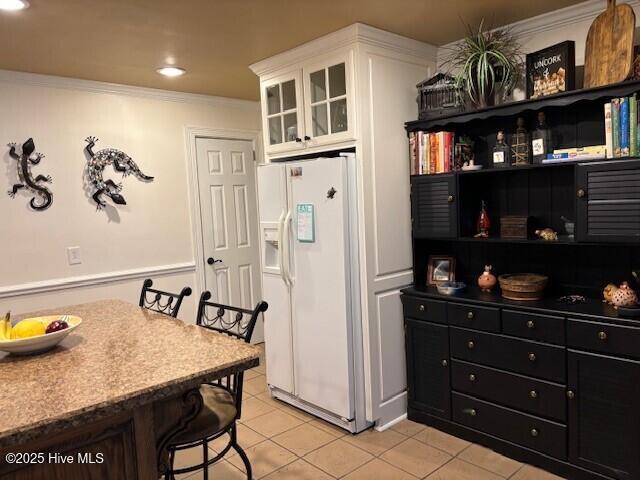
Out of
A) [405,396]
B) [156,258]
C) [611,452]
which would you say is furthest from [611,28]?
[156,258]

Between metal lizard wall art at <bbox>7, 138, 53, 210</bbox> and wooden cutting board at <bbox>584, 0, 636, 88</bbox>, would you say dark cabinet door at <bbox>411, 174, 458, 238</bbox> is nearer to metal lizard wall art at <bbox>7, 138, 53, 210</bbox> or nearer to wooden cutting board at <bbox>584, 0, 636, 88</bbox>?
wooden cutting board at <bbox>584, 0, 636, 88</bbox>

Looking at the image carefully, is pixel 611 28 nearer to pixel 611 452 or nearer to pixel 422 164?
pixel 422 164

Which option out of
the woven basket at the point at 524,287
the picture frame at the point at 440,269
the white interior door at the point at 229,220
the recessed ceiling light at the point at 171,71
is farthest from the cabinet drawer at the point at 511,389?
the recessed ceiling light at the point at 171,71

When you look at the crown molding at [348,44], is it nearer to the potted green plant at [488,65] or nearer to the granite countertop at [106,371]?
the potted green plant at [488,65]

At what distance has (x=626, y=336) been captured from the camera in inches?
82.1

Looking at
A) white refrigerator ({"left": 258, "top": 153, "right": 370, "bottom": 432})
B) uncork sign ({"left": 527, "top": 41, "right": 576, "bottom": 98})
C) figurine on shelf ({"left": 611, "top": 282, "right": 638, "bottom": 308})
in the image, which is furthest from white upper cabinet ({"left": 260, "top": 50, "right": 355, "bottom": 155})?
figurine on shelf ({"left": 611, "top": 282, "right": 638, "bottom": 308})

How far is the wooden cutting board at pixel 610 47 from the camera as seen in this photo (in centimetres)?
215

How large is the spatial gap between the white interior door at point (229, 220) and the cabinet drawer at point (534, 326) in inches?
104

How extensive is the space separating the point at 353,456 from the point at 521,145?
6.29 feet

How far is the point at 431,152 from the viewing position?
2.86 metres

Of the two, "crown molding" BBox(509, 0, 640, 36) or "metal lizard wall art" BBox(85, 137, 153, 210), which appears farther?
"metal lizard wall art" BBox(85, 137, 153, 210)

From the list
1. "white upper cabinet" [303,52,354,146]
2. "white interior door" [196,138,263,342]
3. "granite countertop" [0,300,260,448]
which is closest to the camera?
"granite countertop" [0,300,260,448]

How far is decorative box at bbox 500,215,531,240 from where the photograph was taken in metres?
2.58

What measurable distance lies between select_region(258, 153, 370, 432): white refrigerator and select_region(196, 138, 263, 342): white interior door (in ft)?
3.86
